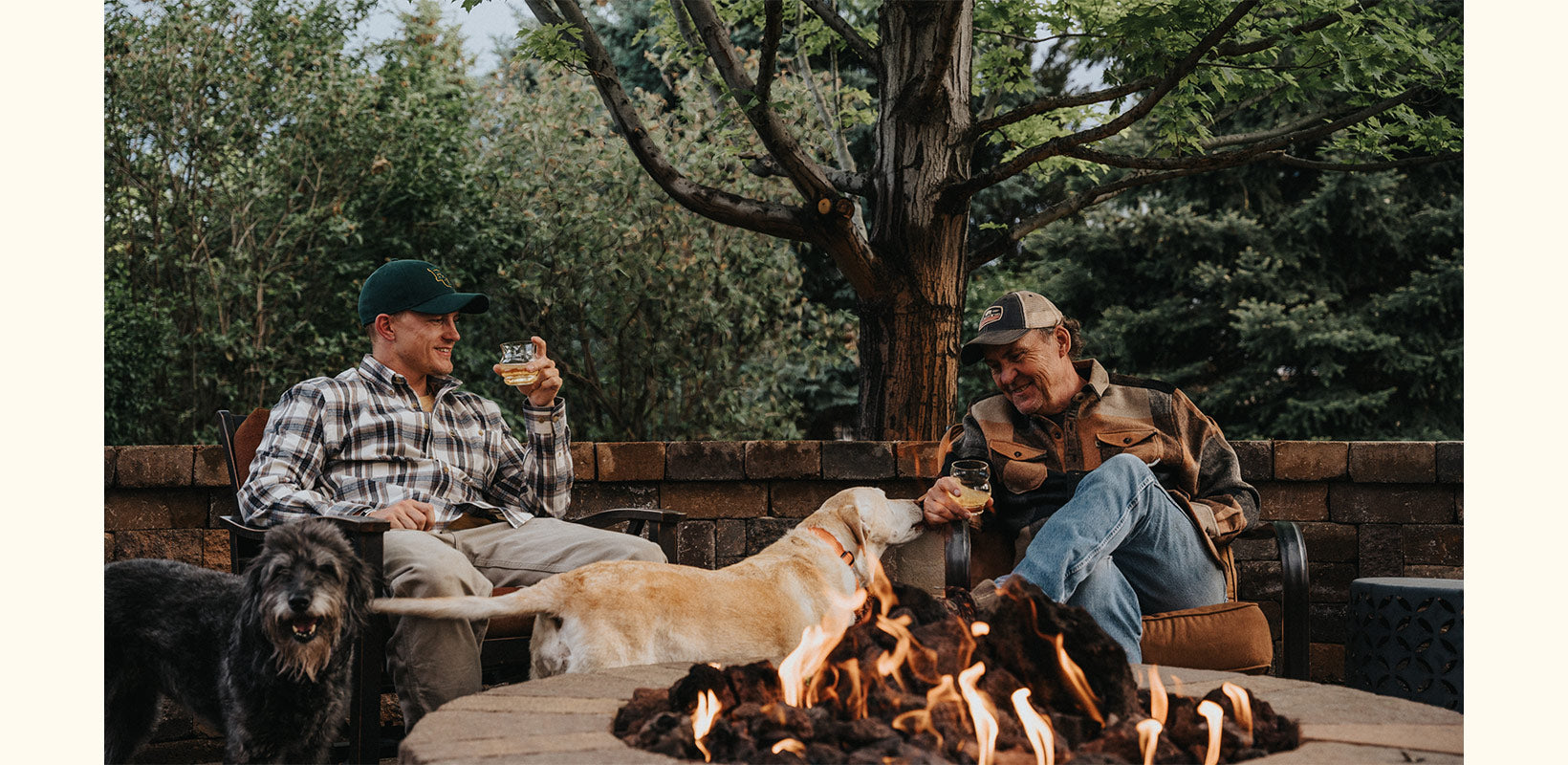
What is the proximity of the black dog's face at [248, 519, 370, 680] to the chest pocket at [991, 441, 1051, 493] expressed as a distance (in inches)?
68.5

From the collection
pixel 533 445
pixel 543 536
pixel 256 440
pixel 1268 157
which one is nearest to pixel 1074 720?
pixel 543 536

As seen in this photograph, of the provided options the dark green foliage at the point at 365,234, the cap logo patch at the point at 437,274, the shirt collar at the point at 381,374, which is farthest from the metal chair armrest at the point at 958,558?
the dark green foliage at the point at 365,234

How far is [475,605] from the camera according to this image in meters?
2.35

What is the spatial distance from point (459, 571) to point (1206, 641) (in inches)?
73.0

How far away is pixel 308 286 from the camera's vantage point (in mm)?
7961

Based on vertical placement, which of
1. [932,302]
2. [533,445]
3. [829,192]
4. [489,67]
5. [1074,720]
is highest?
[489,67]

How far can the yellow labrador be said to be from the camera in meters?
2.43

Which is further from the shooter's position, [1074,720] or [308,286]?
→ [308,286]

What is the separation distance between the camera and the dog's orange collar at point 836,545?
A: 304 centimetres

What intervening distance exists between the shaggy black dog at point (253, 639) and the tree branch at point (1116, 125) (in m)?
2.81

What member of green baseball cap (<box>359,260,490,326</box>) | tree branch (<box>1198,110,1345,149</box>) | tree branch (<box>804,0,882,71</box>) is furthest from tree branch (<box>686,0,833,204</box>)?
tree branch (<box>1198,110,1345,149</box>)

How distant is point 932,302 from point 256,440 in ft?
8.98

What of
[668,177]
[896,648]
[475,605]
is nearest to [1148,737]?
[896,648]
